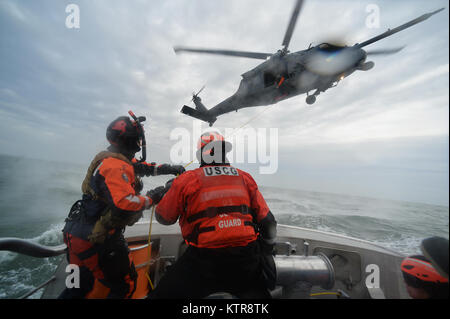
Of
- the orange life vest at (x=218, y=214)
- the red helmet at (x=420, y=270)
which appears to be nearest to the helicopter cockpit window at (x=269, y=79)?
the orange life vest at (x=218, y=214)

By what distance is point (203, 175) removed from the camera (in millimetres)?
1772

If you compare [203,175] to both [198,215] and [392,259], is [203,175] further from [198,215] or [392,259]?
[392,259]

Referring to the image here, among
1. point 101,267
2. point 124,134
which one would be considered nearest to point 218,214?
point 101,267

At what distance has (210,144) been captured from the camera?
2.05 m

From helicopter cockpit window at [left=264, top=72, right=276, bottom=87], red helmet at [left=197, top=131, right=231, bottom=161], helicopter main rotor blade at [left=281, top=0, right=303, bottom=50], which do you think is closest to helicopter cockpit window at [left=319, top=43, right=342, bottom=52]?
helicopter main rotor blade at [left=281, top=0, right=303, bottom=50]

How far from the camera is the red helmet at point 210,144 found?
2035 mm

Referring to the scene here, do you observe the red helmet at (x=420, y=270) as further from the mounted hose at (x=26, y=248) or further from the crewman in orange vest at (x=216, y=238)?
the mounted hose at (x=26, y=248)

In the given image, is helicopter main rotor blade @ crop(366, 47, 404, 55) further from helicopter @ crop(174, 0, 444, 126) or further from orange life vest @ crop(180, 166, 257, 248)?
orange life vest @ crop(180, 166, 257, 248)

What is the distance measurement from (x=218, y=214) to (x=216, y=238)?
208mm

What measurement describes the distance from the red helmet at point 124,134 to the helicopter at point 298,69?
287cm

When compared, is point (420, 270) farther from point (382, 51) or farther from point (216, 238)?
point (382, 51)

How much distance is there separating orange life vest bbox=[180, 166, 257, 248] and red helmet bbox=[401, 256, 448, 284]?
1.37 metres

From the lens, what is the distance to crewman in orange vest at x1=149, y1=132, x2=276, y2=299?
59.0 inches
